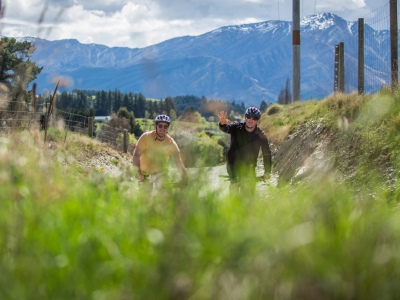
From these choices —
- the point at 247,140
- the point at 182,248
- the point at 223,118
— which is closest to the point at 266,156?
the point at 247,140

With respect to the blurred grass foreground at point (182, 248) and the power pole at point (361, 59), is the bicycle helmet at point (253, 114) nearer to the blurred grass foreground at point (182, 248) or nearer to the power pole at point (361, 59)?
the blurred grass foreground at point (182, 248)

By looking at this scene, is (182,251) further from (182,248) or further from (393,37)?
(393,37)

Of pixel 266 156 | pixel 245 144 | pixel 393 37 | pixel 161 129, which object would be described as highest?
pixel 393 37

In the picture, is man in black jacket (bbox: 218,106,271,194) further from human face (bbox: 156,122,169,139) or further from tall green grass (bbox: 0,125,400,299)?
tall green grass (bbox: 0,125,400,299)

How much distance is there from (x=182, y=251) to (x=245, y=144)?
281 inches

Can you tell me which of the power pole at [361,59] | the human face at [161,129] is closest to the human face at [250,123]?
the human face at [161,129]

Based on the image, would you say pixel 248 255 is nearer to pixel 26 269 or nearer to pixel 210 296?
pixel 210 296

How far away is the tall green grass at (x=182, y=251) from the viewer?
1.90 meters

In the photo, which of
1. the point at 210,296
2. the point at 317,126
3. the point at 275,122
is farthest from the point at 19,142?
the point at 275,122

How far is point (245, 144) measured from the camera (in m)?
9.11

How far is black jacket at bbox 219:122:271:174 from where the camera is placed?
8.81m

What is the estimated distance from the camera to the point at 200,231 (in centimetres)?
222

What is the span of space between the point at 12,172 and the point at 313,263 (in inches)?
58.6

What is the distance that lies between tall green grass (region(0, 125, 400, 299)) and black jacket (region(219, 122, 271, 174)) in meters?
6.05
